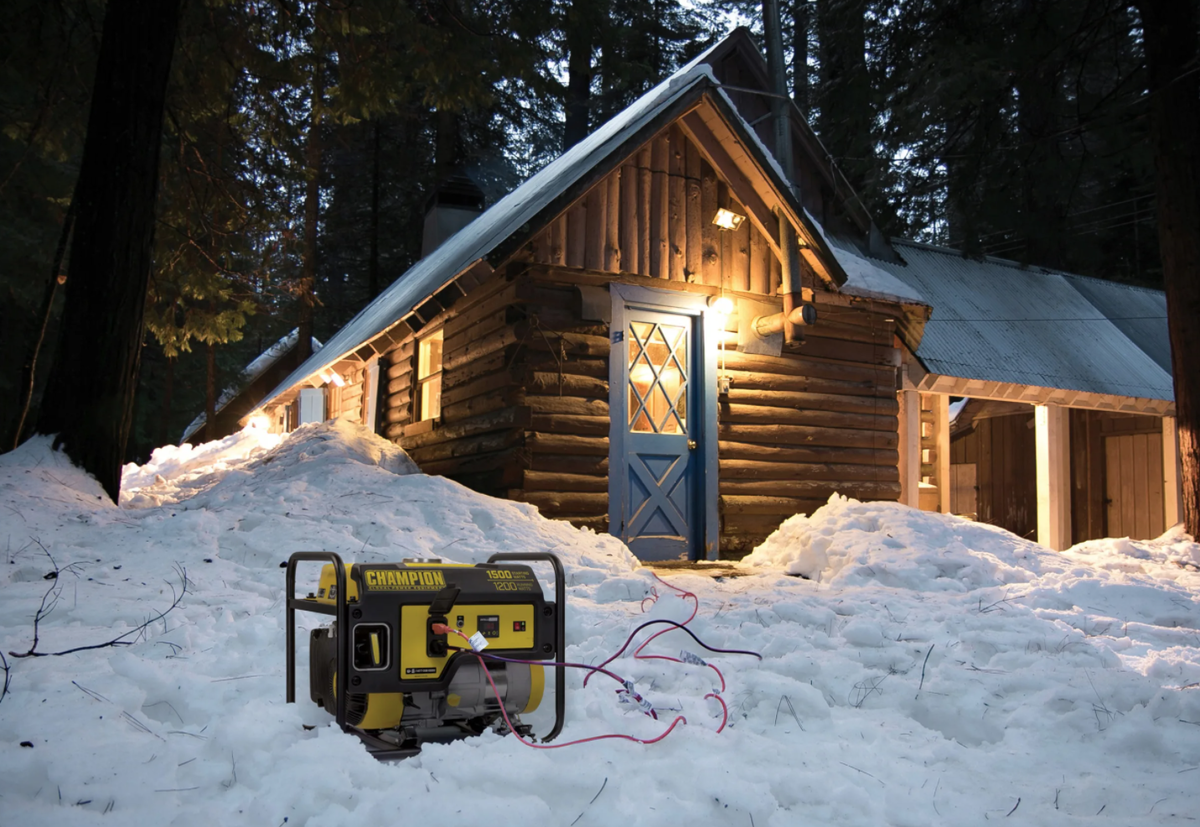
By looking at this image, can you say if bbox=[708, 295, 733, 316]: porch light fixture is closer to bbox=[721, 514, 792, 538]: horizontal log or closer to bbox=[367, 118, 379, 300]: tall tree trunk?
bbox=[721, 514, 792, 538]: horizontal log

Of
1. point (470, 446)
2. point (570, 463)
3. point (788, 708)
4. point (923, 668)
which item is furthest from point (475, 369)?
point (788, 708)

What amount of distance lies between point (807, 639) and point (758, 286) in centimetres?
568

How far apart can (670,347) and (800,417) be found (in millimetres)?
1930

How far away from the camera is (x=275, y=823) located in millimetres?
2834

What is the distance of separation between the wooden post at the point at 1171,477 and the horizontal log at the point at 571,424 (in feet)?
37.5

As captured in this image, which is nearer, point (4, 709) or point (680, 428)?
point (4, 709)

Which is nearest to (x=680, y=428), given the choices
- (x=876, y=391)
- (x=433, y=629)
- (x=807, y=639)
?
(x=876, y=391)

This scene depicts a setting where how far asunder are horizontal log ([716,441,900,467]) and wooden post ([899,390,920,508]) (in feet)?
3.53

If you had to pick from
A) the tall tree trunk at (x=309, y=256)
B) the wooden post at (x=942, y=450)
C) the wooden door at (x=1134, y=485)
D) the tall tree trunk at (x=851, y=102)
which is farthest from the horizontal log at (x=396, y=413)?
the wooden door at (x=1134, y=485)

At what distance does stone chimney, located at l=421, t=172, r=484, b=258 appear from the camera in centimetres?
1956

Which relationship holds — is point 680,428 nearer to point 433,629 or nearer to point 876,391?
point 876,391

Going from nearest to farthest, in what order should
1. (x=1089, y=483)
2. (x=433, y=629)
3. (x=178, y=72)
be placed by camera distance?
(x=433, y=629)
(x=178, y=72)
(x=1089, y=483)

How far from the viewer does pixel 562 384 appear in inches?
359

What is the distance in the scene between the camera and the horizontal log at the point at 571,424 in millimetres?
8977
